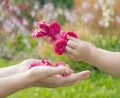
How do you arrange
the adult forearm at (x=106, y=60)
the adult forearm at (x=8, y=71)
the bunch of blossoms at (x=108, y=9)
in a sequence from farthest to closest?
the bunch of blossoms at (x=108, y=9)
the adult forearm at (x=8, y=71)
the adult forearm at (x=106, y=60)

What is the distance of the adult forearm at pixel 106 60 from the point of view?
3211mm

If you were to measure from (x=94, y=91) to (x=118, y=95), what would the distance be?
0.35 metres

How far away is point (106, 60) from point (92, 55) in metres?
0.11

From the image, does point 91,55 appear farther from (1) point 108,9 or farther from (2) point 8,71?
(1) point 108,9

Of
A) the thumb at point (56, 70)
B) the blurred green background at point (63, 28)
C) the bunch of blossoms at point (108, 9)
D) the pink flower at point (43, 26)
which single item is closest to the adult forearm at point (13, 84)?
the thumb at point (56, 70)

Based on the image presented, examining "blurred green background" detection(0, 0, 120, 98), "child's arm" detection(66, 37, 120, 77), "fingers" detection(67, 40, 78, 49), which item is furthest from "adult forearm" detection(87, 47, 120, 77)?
"blurred green background" detection(0, 0, 120, 98)

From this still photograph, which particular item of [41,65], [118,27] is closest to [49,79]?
[41,65]

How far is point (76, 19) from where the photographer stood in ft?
33.5

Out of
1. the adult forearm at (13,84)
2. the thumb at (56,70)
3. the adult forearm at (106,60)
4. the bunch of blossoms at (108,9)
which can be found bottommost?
the adult forearm at (13,84)

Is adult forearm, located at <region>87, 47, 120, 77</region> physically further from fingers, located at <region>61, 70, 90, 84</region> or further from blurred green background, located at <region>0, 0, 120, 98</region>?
blurred green background, located at <region>0, 0, 120, 98</region>

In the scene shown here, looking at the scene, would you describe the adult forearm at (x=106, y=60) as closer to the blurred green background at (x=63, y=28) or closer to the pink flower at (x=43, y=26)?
the pink flower at (x=43, y=26)

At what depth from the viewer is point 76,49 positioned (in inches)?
122

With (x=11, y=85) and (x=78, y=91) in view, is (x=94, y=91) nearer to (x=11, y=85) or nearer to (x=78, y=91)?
(x=78, y=91)

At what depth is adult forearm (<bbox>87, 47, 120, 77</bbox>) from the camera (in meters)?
3.21
